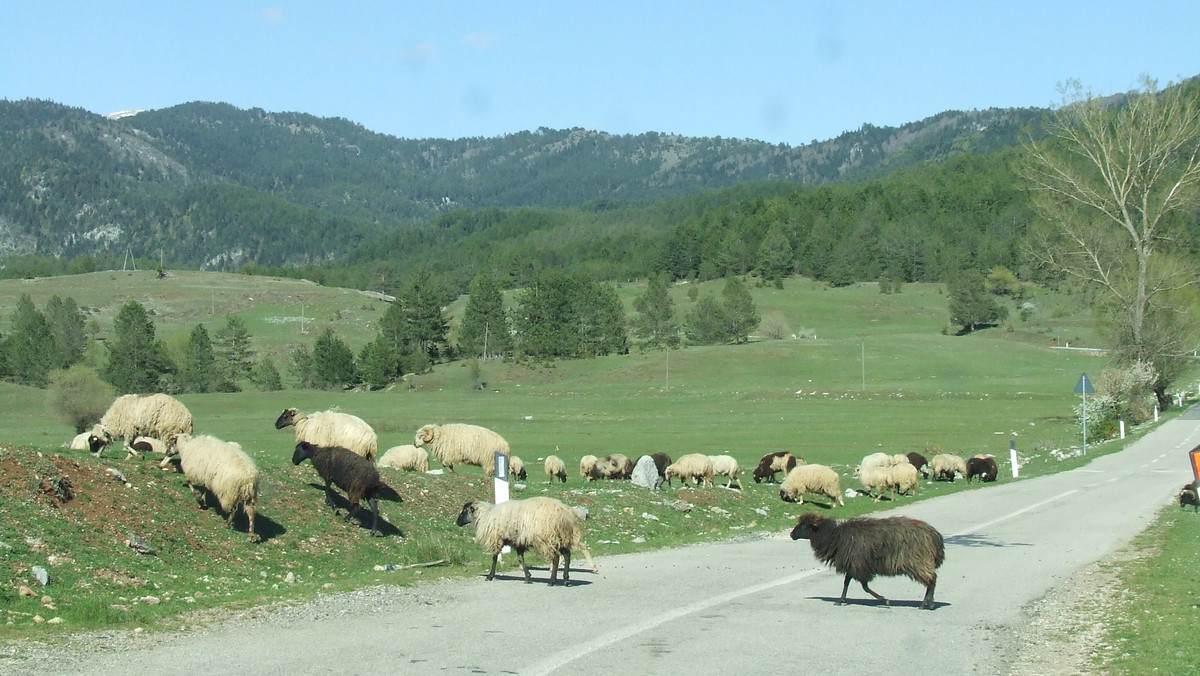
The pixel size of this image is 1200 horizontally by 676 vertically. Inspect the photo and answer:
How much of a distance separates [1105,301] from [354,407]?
5687 centimetres

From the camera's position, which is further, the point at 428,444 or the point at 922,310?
the point at 922,310

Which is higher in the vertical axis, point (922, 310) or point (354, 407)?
point (922, 310)

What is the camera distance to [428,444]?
26062 mm

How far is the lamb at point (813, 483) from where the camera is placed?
85.1 feet

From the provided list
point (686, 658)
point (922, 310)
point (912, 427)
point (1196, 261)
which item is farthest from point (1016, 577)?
point (922, 310)

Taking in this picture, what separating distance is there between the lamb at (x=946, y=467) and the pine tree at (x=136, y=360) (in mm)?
96199

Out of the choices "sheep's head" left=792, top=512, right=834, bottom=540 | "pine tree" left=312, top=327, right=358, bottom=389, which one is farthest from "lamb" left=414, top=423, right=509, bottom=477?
"pine tree" left=312, top=327, right=358, bottom=389

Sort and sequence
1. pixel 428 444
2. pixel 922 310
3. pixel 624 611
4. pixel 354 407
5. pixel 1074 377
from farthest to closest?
pixel 922 310, pixel 1074 377, pixel 354 407, pixel 428 444, pixel 624 611

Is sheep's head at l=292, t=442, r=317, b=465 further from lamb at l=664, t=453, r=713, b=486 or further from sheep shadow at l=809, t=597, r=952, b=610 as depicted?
lamb at l=664, t=453, r=713, b=486

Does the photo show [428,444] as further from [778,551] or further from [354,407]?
[354,407]

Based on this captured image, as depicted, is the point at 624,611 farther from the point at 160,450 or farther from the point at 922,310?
the point at 922,310

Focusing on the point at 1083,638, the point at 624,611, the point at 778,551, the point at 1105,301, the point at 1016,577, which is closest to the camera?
the point at 1083,638

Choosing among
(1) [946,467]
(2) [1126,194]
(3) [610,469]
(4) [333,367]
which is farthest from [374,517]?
(4) [333,367]

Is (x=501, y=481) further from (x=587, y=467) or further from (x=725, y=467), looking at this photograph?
(x=587, y=467)
